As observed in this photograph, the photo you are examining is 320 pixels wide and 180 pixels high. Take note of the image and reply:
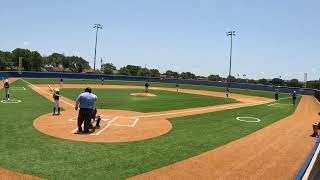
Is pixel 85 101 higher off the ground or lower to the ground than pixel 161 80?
lower

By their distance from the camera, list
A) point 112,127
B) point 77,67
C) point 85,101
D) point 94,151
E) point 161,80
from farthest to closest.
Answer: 1. point 77,67
2. point 161,80
3. point 112,127
4. point 85,101
5. point 94,151

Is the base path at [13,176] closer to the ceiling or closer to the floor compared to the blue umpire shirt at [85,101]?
closer to the floor

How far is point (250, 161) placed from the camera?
11578 millimetres

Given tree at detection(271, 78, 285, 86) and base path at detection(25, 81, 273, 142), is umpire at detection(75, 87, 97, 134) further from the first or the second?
tree at detection(271, 78, 285, 86)

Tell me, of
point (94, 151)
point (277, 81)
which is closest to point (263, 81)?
point (277, 81)

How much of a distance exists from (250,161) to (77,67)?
6695 inches

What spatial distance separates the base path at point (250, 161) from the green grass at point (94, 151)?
0.56m

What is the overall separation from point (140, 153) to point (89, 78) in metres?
64.7

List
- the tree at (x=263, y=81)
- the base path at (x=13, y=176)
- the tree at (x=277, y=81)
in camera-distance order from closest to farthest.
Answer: the base path at (x=13, y=176), the tree at (x=277, y=81), the tree at (x=263, y=81)

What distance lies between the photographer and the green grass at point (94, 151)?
30.8ft

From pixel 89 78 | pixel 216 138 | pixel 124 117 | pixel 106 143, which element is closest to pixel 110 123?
pixel 124 117

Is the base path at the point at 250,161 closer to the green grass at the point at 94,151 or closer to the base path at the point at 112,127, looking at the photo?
the green grass at the point at 94,151

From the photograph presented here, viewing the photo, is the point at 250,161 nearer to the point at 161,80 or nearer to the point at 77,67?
the point at 161,80

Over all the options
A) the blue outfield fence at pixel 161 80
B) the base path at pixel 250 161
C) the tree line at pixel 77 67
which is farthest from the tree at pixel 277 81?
the base path at pixel 250 161
